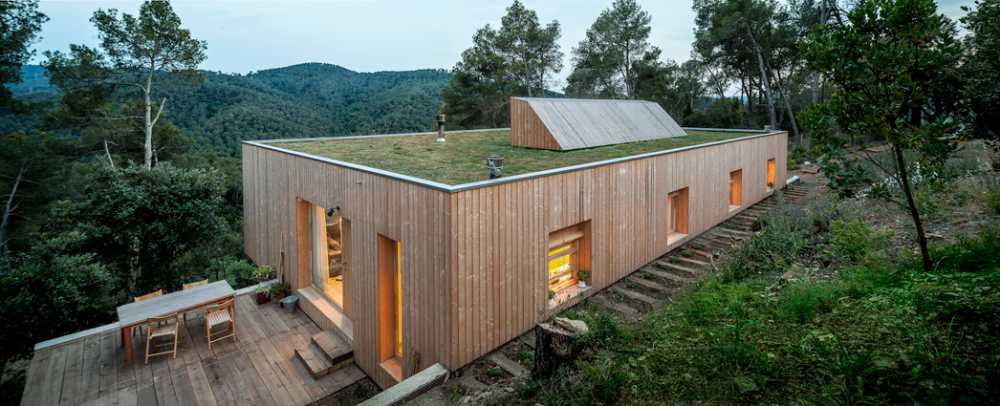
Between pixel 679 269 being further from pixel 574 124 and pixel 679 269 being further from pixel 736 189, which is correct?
pixel 736 189

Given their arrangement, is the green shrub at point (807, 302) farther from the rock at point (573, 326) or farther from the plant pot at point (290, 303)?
the plant pot at point (290, 303)

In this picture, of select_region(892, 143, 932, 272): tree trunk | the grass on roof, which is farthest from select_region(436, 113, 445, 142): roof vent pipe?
select_region(892, 143, 932, 272): tree trunk

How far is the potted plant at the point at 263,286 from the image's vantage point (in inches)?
306

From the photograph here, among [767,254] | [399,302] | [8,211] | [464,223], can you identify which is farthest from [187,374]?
[8,211]

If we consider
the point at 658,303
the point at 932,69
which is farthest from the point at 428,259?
the point at 932,69

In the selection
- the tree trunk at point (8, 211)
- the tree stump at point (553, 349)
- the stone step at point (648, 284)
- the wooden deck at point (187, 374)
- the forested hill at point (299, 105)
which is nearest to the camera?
the tree stump at point (553, 349)

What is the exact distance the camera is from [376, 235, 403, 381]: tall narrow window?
5359 millimetres

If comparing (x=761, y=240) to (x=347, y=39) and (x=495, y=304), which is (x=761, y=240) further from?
(x=347, y=39)

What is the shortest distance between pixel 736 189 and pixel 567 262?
699 cm

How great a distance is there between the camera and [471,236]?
15.1ft

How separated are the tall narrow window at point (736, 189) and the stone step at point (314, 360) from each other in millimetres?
9738

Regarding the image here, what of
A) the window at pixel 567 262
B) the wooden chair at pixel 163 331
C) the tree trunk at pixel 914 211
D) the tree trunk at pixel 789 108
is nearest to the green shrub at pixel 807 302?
the tree trunk at pixel 914 211

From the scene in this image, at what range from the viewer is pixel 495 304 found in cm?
501

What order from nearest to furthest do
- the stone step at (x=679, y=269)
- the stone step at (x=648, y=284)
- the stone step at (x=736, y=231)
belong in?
1. the stone step at (x=648, y=284)
2. the stone step at (x=679, y=269)
3. the stone step at (x=736, y=231)
